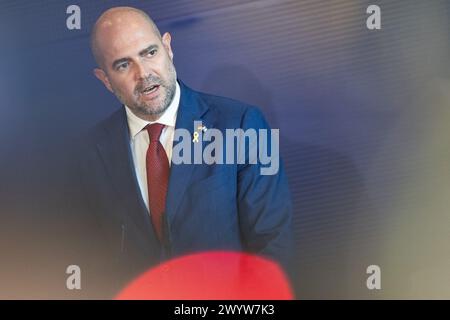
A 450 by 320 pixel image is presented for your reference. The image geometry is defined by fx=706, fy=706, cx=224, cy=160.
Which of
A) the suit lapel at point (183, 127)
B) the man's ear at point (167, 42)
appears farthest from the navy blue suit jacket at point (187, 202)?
the man's ear at point (167, 42)

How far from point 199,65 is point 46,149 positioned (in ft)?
1.81

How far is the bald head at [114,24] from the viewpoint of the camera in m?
2.16

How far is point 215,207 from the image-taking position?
2.16 m

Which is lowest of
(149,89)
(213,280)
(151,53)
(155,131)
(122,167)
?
(213,280)

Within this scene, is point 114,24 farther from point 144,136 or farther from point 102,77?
point 144,136

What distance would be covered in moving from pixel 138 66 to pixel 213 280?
700 millimetres

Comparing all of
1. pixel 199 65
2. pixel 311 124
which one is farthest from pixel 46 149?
pixel 311 124

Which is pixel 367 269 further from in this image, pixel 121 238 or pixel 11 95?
pixel 11 95

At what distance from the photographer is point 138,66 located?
7.04 ft

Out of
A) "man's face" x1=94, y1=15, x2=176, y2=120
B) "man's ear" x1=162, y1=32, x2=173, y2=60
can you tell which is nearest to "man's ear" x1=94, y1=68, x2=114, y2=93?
"man's face" x1=94, y1=15, x2=176, y2=120

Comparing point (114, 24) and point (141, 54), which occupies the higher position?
point (114, 24)

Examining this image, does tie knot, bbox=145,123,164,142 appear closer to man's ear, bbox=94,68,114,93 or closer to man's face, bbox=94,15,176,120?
man's face, bbox=94,15,176,120

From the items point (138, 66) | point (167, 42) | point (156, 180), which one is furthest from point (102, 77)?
point (156, 180)

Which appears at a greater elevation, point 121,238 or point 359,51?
point 359,51
